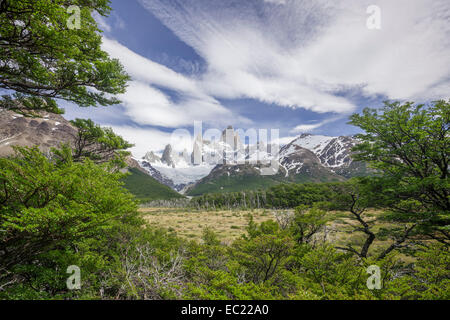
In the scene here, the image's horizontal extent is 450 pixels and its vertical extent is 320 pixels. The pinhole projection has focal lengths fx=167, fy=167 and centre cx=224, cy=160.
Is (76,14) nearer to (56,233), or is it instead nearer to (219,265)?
(56,233)

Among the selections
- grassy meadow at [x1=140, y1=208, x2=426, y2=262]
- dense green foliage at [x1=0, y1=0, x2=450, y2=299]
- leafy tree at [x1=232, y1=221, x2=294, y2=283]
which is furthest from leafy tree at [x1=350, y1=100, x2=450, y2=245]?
leafy tree at [x1=232, y1=221, x2=294, y2=283]

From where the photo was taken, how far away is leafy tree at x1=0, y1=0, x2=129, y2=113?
5059 mm

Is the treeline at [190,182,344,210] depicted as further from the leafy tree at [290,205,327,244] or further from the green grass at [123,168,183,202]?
the green grass at [123,168,183,202]

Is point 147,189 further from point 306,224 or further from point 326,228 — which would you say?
point 306,224

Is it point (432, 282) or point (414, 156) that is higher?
point (414, 156)

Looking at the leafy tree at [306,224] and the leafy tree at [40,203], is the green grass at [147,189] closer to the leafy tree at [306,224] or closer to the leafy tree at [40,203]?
the leafy tree at [306,224]

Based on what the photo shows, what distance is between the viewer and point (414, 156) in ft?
31.7

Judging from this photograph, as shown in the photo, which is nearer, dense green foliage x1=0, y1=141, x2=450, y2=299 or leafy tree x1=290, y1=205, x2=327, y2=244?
dense green foliage x1=0, y1=141, x2=450, y2=299

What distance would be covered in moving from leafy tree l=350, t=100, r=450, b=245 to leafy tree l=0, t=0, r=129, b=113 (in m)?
14.7

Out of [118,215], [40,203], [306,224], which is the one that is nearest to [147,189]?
[118,215]

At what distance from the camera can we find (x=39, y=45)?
5672 millimetres

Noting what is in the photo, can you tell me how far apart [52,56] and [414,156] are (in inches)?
725

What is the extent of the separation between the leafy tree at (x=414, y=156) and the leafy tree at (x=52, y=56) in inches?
580

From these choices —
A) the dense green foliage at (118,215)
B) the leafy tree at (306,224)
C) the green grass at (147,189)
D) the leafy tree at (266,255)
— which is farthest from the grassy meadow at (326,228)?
the green grass at (147,189)
